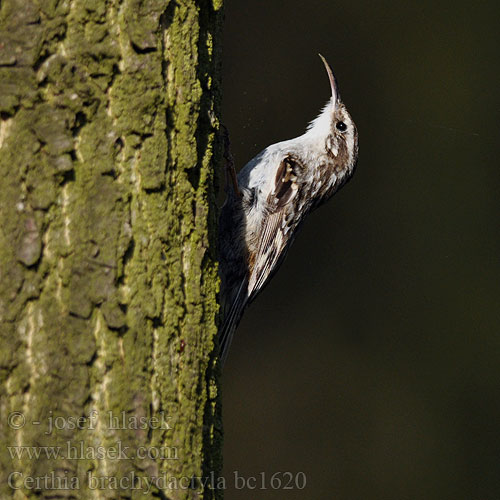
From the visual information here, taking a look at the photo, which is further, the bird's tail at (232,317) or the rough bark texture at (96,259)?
the bird's tail at (232,317)

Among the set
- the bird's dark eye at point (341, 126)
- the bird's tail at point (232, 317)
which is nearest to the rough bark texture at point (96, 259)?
the bird's tail at point (232, 317)

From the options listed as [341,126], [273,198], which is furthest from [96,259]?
[341,126]

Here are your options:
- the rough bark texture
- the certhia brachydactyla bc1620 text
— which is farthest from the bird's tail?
the rough bark texture

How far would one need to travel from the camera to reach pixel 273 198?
2.75m

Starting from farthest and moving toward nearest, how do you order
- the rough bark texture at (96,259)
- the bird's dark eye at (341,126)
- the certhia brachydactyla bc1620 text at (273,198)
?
the bird's dark eye at (341,126) → the certhia brachydactyla bc1620 text at (273,198) → the rough bark texture at (96,259)

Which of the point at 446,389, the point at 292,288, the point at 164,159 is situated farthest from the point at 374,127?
the point at 164,159

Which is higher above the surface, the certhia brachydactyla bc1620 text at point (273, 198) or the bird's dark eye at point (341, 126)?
the bird's dark eye at point (341, 126)

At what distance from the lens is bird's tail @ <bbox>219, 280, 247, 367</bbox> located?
2.35m

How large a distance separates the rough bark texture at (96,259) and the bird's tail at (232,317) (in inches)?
30.7

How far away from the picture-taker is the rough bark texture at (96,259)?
1395 millimetres

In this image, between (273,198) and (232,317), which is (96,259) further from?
(273,198)

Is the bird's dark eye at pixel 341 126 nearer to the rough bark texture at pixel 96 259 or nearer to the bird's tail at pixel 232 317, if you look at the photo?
the bird's tail at pixel 232 317

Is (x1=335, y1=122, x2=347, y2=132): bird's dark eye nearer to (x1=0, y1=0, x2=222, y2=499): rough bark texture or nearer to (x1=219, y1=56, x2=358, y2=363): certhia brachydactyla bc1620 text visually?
(x1=219, y1=56, x2=358, y2=363): certhia brachydactyla bc1620 text

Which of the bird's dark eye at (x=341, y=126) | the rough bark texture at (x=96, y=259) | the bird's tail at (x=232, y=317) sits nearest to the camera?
the rough bark texture at (x=96, y=259)
